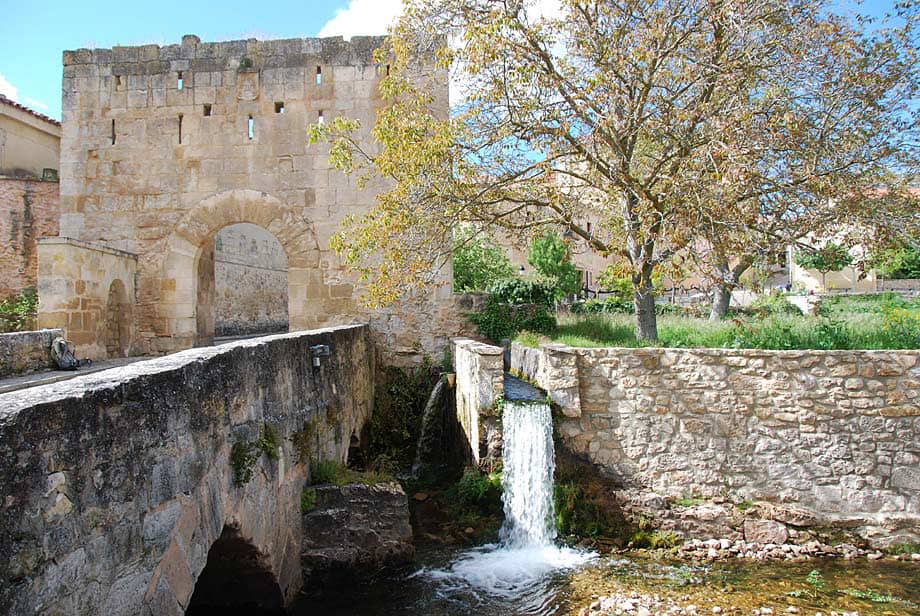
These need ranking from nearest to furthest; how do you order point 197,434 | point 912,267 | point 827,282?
point 197,434, point 912,267, point 827,282

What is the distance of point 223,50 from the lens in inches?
449

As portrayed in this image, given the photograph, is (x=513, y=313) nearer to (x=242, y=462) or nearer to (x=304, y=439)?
(x=304, y=439)

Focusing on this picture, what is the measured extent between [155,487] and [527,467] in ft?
15.8

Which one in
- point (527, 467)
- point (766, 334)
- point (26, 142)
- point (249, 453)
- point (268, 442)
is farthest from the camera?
point (26, 142)

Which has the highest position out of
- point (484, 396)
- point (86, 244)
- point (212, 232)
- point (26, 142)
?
point (26, 142)

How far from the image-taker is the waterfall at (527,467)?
270 inches

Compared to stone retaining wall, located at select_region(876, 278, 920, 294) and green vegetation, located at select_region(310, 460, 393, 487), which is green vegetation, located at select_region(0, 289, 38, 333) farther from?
stone retaining wall, located at select_region(876, 278, 920, 294)

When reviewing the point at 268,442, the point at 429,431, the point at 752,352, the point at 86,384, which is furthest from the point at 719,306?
the point at 86,384

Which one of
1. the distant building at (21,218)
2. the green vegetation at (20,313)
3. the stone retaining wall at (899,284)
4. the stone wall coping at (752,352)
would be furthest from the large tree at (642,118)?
the stone retaining wall at (899,284)

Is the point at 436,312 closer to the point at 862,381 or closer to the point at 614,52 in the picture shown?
the point at 614,52

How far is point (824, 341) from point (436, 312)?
5986 mm

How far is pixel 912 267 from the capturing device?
109 feet

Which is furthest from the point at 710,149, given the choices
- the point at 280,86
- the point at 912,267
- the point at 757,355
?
the point at 912,267

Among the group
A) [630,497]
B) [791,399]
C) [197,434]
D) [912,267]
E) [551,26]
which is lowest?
[630,497]
